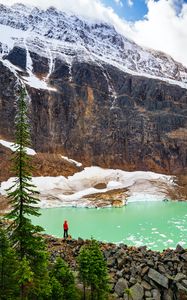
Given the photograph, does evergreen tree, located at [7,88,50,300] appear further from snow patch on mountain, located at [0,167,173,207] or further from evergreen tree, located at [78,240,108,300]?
snow patch on mountain, located at [0,167,173,207]

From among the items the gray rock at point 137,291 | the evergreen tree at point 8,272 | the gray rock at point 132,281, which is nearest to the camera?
the evergreen tree at point 8,272

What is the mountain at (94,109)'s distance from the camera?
402 feet

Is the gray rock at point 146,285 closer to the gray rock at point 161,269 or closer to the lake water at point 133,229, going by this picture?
the gray rock at point 161,269

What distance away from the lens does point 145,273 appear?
20062 mm

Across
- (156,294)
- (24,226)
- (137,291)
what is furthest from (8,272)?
(156,294)

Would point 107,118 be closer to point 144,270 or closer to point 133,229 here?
point 133,229

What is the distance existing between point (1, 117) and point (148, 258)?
102 m

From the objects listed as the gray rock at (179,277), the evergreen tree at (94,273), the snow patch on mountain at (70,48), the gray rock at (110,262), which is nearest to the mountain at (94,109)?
the snow patch on mountain at (70,48)

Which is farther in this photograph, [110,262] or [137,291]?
[110,262]

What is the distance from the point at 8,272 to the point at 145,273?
729cm

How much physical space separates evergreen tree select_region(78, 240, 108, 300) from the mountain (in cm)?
9699

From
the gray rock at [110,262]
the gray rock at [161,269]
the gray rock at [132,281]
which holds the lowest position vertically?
the gray rock at [132,281]

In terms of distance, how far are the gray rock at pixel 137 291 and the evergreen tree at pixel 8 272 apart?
5.83 meters

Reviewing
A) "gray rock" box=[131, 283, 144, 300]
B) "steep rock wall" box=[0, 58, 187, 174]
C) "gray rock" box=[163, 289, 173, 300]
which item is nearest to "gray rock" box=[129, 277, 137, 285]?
"gray rock" box=[131, 283, 144, 300]
